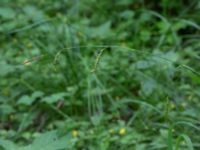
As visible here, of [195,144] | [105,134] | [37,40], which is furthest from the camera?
[37,40]

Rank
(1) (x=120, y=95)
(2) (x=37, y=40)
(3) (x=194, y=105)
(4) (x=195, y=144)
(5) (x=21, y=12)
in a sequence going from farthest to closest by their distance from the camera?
(5) (x=21, y=12)
(2) (x=37, y=40)
(1) (x=120, y=95)
(3) (x=194, y=105)
(4) (x=195, y=144)

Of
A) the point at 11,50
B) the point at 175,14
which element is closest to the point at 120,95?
the point at 11,50

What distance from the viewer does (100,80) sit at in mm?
2668

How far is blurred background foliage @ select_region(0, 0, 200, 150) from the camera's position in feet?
7.50

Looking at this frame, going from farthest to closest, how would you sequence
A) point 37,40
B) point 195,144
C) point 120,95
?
1. point 37,40
2. point 120,95
3. point 195,144

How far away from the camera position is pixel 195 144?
6.95 ft

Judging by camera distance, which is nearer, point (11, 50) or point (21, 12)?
point (11, 50)

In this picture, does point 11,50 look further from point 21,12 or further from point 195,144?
point 195,144

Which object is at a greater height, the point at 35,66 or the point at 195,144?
the point at 35,66

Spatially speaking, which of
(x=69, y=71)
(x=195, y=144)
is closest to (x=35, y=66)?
(x=69, y=71)

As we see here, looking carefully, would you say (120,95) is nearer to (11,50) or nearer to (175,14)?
(11,50)

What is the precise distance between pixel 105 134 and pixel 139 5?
143 cm

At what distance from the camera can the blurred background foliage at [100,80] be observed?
7.50 ft

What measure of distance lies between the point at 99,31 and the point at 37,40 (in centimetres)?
36
